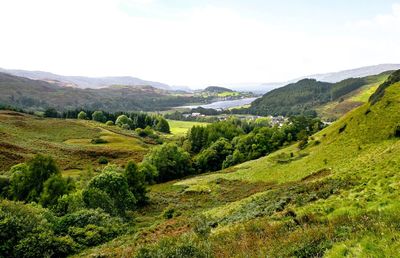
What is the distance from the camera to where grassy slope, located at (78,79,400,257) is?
11.5 metres

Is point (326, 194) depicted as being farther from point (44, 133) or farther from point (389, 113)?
point (44, 133)

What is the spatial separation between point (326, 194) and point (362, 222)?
34.1ft

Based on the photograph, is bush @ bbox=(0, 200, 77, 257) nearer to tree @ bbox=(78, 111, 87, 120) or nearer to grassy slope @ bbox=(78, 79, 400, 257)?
grassy slope @ bbox=(78, 79, 400, 257)

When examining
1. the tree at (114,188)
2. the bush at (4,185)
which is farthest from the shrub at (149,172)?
the bush at (4,185)

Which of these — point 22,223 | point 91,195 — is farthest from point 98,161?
point 22,223

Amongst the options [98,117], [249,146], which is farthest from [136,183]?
[98,117]

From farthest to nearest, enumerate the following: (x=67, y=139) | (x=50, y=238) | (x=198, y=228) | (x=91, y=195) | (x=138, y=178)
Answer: (x=67, y=139), (x=138, y=178), (x=91, y=195), (x=50, y=238), (x=198, y=228)

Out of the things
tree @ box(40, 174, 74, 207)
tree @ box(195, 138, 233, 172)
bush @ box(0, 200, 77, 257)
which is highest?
bush @ box(0, 200, 77, 257)

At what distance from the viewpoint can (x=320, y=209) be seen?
62.0 feet

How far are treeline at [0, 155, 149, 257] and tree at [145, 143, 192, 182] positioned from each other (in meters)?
28.0

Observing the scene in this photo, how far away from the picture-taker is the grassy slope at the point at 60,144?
86.1 m

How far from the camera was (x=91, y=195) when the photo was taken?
41094 mm

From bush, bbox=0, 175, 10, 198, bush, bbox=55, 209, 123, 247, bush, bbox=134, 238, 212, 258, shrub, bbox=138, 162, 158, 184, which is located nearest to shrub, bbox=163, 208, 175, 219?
bush, bbox=55, 209, 123, 247

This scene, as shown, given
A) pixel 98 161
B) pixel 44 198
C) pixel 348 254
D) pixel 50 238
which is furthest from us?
pixel 98 161
